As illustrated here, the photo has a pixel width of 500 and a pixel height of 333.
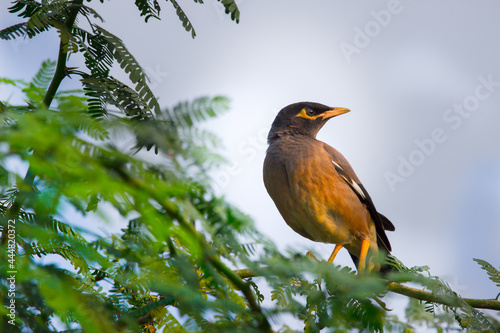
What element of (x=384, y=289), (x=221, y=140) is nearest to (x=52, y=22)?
(x=221, y=140)

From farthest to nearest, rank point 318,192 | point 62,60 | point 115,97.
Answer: point 318,192 → point 62,60 → point 115,97

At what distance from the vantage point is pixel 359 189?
210 inches

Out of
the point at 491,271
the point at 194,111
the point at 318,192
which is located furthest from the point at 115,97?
the point at 318,192

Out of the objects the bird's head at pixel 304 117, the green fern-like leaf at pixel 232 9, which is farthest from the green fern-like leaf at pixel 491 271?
the bird's head at pixel 304 117

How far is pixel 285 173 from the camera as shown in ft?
16.0

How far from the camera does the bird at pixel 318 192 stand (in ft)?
15.7

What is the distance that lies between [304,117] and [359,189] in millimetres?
1058

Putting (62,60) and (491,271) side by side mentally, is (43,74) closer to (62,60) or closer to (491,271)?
(62,60)

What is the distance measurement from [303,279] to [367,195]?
423 centimetres

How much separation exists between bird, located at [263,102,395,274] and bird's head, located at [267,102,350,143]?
0.04 ft

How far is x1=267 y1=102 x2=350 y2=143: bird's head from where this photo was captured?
18.4ft

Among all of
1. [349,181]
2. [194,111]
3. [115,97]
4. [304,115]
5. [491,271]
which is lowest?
[491,271]

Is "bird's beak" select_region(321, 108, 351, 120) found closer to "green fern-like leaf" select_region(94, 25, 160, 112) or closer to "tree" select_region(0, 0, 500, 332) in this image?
"green fern-like leaf" select_region(94, 25, 160, 112)

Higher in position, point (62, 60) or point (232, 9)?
point (62, 60)
